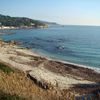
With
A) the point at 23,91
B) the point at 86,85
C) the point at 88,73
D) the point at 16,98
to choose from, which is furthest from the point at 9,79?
the point at 88,73

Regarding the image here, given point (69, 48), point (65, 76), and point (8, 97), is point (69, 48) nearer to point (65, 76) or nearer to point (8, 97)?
point (65, 76)

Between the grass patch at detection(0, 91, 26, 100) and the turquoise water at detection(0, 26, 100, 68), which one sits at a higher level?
the grass patch at detection(0, 91, 26, 100)

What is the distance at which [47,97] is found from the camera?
7.29 meters

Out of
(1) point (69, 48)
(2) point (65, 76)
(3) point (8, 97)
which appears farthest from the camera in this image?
(1) point (69, 48)

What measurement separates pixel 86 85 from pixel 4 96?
1957 cm

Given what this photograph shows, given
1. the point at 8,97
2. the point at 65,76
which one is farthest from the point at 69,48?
the point at 8,97

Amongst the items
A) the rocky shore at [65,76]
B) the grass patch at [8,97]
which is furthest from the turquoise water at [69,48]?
the grass patch at [8,97]

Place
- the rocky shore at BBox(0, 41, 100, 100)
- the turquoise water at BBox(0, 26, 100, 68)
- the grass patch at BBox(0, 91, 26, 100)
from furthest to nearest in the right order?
the turquoise water at BBox(0, 26, 100, 68)
the rocky shore at BBox(0, 41, 100, 100)
the grass patch at BBox(0, 91, 26, 100)

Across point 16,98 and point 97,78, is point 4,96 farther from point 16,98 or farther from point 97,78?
point 97,78

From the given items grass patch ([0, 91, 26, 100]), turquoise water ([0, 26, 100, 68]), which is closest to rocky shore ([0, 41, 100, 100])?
turquoise water ([0, 26, 100, 68])

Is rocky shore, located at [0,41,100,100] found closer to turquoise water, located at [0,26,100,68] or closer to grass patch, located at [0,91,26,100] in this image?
turquoise water, located at [0,26,100,68]

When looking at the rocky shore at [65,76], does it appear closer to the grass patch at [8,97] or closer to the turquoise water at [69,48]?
the turquoise water at [69,48]

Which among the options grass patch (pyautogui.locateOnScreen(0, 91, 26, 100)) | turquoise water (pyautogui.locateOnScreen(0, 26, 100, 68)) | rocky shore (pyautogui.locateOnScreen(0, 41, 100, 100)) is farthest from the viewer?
turquoise water (pyautogui.locateOnScreen(0, 26, 100, 68))

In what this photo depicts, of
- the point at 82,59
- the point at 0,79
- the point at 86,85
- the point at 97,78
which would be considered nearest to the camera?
the point at 0,79
